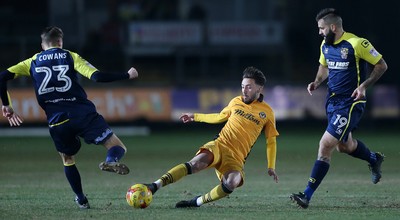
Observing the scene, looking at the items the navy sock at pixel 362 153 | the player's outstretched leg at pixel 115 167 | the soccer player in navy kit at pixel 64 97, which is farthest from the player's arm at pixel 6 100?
the navy sock at pixel 362 153

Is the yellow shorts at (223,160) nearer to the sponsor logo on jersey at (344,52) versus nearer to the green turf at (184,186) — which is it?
the green turf at (184,186)

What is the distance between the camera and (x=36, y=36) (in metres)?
27.7

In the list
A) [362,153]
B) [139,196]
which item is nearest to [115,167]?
[139,196]

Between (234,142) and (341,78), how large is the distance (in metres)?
1.52

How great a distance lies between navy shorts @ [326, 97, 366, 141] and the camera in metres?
10.4

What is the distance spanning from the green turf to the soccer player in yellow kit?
1.06 ft

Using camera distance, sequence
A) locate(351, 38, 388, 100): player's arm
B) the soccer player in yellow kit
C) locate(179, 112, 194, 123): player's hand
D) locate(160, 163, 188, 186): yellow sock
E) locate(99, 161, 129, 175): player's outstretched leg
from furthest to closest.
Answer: locate(351, 38, 388, 100): player's arm
locate(179, 112, 194, 123): player's hand
the soccer player in yellow kit
locate(160, 163, 188, 186): yellow sock
locate(99, 161, 129, 175): player's outstretched leg

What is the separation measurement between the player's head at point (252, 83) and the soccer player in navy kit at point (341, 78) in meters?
0.96

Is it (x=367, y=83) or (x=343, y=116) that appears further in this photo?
(x=343, y=116)

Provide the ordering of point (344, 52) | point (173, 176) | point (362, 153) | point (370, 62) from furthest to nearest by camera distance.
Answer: point (362, 153), point (344, 52), point (370, 62), point (173, 176)

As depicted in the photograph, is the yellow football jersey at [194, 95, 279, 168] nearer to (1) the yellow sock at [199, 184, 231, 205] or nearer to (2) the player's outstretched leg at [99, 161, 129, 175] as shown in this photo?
(1) the yellow sock at [199, 184, 231, 205]

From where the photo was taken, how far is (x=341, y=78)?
10.6 m

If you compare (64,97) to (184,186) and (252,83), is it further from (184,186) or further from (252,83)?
(184,186)

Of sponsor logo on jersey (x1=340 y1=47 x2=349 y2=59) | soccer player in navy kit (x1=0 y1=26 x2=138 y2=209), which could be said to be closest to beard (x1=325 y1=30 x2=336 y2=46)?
sponsor logo on jersey (x1=340 y1=47 x2=349 y2=59)
